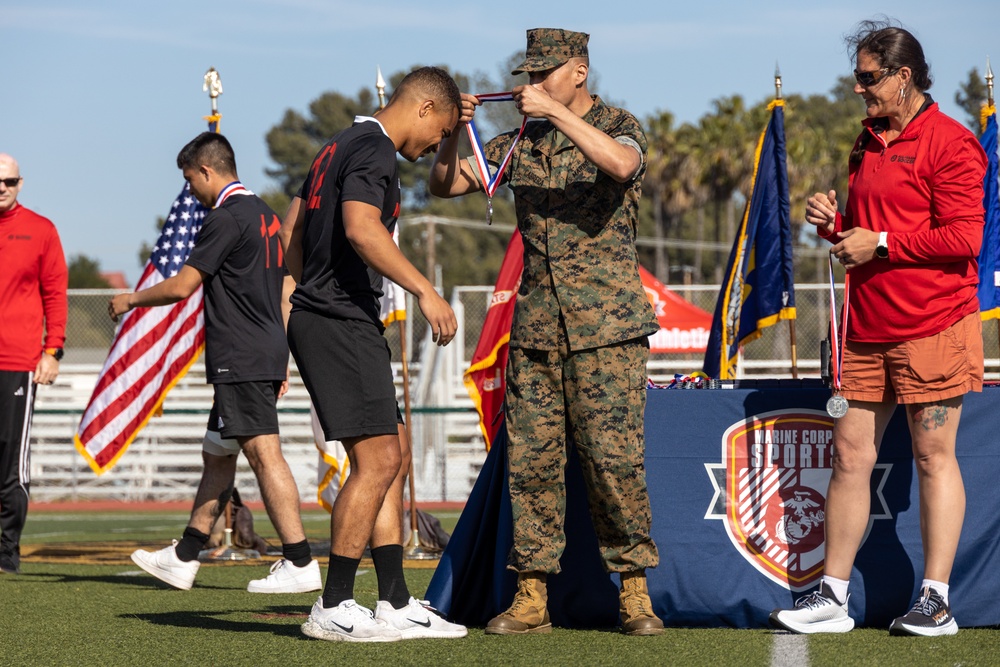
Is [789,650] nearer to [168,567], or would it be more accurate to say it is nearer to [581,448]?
[581,448]

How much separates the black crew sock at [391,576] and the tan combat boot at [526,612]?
1.09 ft

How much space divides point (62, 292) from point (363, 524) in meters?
3.90

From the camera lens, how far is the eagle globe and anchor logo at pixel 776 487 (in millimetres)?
4781

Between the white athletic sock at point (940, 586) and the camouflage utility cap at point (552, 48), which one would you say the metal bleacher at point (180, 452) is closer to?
the camouflage utility cap at point (552, 48)

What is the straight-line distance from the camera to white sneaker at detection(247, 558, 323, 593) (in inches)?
245

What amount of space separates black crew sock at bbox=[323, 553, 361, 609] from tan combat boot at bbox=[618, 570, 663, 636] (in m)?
0.96

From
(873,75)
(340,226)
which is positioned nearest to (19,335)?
(340,226)

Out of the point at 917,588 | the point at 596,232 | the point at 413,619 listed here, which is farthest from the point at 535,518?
the point at 917,588

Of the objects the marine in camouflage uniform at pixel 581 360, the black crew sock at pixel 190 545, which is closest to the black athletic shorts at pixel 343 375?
the marine in camouflage uniform at pixel 581 360

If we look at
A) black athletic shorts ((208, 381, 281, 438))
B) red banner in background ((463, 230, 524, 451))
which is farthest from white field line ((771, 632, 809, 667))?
red banner in background ((463, 230, 524, 451))

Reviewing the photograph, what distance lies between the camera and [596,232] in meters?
4.59

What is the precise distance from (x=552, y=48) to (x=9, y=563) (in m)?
4.59

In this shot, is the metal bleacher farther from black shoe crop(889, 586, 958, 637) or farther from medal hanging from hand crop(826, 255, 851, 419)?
black shoe crop(889, 586, 958, 637)

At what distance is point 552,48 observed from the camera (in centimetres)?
460
